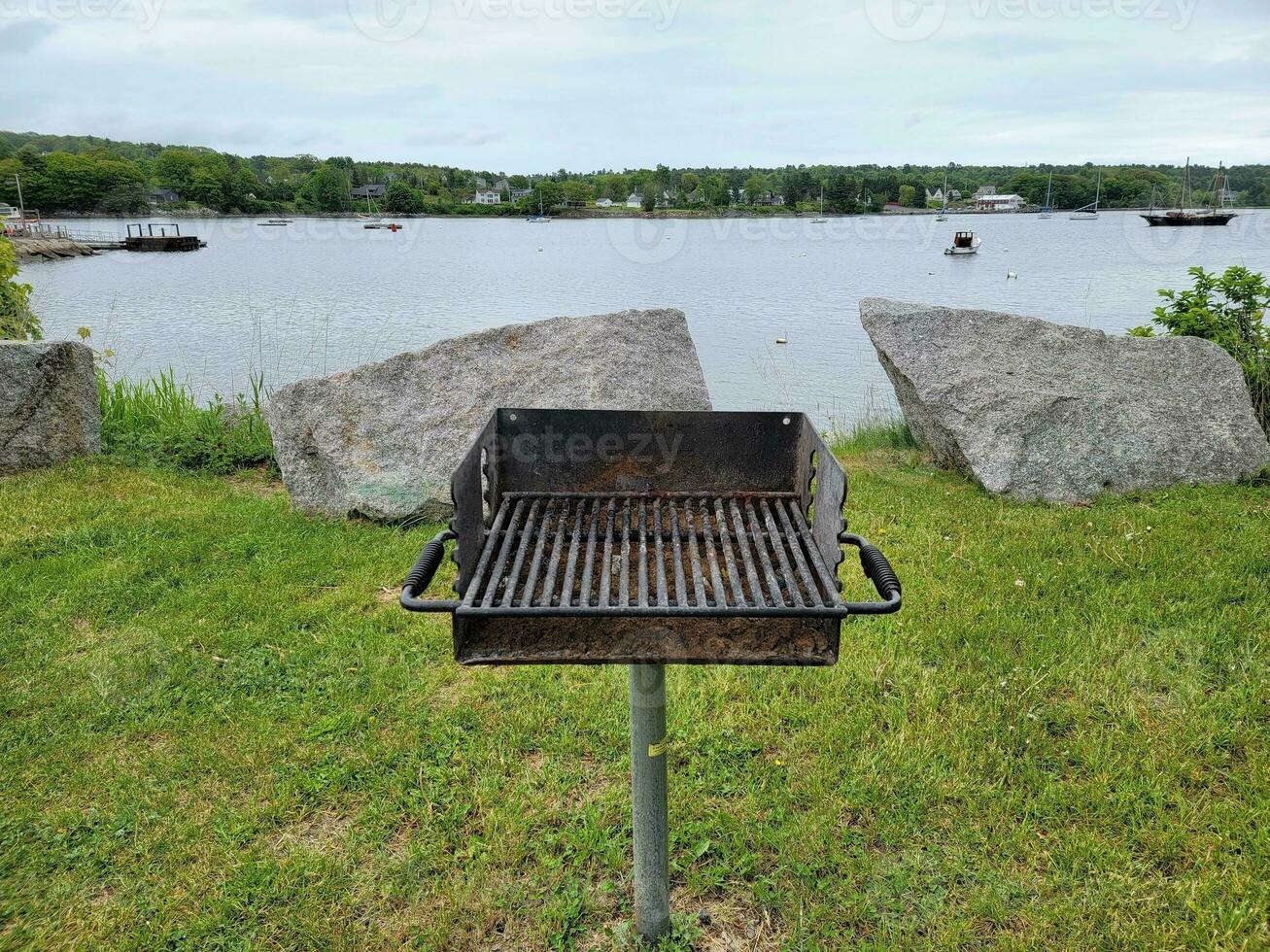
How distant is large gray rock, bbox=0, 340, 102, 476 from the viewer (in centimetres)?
610

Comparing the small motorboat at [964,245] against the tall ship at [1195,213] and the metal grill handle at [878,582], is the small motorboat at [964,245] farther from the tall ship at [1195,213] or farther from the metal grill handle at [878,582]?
the metal grill handle at [878,582]

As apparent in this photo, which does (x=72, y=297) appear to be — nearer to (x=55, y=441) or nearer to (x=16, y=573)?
(x=55, y=441)

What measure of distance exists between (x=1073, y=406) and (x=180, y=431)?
24.1 feet

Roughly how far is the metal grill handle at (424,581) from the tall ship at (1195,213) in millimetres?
59787

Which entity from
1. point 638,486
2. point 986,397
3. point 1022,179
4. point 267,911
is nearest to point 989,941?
point 638,486

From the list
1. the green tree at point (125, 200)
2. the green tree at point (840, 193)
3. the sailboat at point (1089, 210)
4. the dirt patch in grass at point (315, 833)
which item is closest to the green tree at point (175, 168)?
the green tree at point (125, 200)

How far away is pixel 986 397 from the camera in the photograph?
5.89 meters

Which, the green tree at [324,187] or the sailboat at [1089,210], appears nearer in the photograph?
the green tree at [324,187]

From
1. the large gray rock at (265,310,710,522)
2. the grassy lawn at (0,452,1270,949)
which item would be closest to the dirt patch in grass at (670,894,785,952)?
the grassy lawn at (0,452,1270,949)

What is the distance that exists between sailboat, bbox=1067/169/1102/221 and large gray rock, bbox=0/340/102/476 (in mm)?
73937

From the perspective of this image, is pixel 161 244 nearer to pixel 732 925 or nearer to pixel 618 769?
pixel 618 769

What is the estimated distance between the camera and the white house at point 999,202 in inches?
3142

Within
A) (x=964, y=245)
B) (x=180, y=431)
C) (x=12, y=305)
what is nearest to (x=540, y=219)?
(x=964, y=245)

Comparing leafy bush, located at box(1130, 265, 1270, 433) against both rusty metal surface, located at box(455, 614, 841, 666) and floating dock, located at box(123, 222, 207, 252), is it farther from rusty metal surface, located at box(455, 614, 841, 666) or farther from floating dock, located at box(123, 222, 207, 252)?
floating dock, located at box(123, 222, 207, 252)
